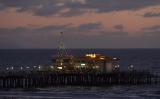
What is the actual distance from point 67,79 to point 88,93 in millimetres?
15733

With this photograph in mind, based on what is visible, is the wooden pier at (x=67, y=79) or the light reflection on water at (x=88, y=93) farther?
the wooden pier at (x=67, y=79)

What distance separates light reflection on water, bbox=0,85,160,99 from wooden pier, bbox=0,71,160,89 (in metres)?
3.89

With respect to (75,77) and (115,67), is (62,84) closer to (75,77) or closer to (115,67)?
(75,77)

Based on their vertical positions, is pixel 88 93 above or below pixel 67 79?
below

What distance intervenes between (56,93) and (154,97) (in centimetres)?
1524

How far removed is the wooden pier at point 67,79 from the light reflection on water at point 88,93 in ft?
12.8

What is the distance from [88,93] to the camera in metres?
90.1

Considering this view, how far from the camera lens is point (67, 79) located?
10531 centimetres

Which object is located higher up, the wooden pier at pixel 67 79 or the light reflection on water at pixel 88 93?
the wooden pier at pixel 67 79

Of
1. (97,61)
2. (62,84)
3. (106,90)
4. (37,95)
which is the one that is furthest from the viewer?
(97,61)

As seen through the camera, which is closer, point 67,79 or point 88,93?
point 88,93

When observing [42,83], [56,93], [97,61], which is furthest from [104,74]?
[56,93]

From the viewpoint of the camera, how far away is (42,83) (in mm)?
101938

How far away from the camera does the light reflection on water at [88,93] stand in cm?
8288
